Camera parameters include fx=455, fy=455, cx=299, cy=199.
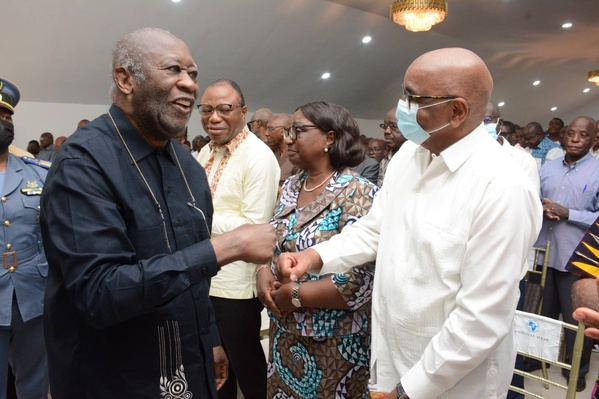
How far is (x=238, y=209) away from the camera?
2.55 metres

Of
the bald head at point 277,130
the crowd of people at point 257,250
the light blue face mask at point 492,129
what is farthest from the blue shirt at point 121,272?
the bald head at point 277,130

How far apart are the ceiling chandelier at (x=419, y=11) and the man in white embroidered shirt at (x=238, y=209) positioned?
3927mm

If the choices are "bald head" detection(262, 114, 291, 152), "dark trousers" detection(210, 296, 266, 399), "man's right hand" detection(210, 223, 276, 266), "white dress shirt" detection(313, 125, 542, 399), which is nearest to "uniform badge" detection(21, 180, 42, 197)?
"dark trousers" detection(210, 296, 266, 399)

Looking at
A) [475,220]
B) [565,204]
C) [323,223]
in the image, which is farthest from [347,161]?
[565,204]

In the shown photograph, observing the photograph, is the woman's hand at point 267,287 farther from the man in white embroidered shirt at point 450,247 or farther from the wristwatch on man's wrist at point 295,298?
the man in white embroidered shirt at point 450,247

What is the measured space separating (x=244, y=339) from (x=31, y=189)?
140 cm

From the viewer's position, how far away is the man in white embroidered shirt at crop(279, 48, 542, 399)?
125 cm

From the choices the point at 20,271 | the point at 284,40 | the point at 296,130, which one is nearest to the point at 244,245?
the point at 296,130

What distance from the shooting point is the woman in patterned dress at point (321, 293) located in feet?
6.35

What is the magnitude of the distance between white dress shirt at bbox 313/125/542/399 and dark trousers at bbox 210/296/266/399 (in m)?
1.10

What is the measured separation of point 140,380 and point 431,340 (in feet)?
2.77

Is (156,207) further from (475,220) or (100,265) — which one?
(475,220)

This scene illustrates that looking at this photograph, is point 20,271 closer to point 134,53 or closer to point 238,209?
point 238,209

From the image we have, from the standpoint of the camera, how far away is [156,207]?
Answer: 4.41ft
